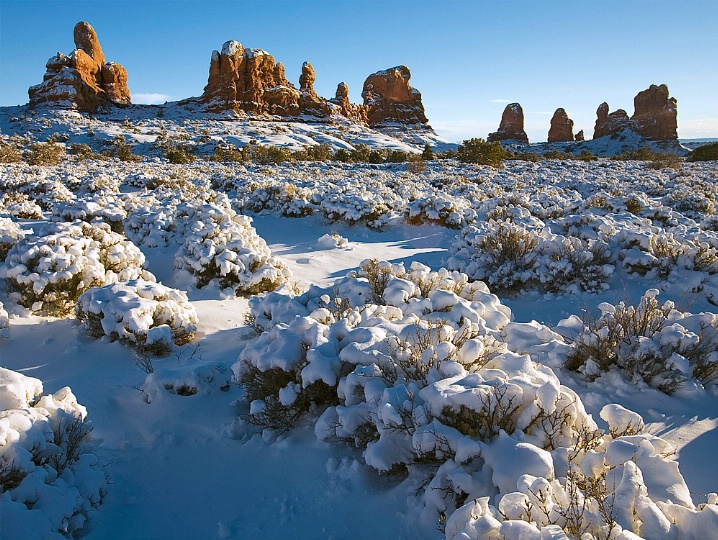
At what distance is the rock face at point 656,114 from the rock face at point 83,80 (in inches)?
3747

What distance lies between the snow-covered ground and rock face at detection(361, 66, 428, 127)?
300ft

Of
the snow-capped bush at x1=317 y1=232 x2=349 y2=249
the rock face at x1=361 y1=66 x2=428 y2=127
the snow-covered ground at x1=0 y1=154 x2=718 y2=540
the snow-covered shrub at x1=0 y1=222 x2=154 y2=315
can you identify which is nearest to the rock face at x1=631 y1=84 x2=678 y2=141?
the rock face at x1=361 y1=66 x2=428 y2=127

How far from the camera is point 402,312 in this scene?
4105mm

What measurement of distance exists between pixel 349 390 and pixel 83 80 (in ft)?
262

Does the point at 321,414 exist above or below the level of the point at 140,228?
below

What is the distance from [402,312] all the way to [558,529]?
2.66 metres

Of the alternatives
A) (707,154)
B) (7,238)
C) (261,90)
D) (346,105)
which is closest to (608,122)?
(346,105)

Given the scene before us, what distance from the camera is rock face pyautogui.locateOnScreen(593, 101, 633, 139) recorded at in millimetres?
82150

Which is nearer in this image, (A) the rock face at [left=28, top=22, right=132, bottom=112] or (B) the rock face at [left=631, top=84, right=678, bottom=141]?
(A) the rock face at [left=28, top=22, right=132, bottom=112]

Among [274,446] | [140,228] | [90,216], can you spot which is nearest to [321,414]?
[274,446]

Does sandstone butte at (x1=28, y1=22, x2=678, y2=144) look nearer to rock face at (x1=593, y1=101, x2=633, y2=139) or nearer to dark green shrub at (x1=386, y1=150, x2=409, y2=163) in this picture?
rock face at (x1=593, y1=101, x2=633, y2=139)

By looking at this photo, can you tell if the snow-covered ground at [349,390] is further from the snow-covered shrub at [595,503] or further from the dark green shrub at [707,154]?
the dark green shrub at [707,154]

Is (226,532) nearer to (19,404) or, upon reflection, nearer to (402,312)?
(19,404)

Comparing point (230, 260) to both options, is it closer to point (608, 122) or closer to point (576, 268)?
point (576, 268)
